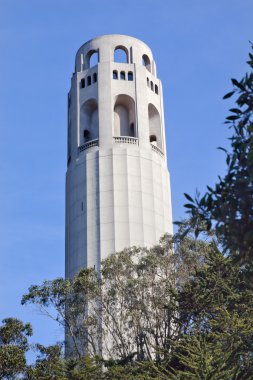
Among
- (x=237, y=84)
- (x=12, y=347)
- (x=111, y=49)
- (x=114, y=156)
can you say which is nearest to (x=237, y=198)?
(x=237, y=84)

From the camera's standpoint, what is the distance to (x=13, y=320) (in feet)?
104

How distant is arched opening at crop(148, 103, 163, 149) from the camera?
178 ft

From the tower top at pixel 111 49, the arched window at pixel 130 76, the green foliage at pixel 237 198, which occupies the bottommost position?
the green foliage at pixel 237 198

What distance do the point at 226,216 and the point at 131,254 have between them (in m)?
25.4

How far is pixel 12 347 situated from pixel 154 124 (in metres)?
27.7

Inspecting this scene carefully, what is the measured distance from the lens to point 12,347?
98.5 ft

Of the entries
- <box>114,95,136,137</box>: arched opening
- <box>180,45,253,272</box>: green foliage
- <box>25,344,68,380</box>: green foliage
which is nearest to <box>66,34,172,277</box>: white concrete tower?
<box>114,95,136,137</box>: arched opening

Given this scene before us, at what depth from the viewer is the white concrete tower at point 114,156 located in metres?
48.4

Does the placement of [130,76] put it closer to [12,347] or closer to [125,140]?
[125,140]

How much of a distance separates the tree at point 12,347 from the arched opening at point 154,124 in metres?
24.8

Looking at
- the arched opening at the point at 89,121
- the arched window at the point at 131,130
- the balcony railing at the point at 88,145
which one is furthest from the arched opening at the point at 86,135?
the arched window at the point at 131,130

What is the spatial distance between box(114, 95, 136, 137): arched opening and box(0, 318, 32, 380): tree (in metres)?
23.0

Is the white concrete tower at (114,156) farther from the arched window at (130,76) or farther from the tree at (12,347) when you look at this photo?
the tree at (12,347)

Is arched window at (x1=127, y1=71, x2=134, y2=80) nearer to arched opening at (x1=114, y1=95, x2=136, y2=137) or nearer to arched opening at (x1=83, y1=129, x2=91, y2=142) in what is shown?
arched opening at (x1=114, y1=95, x2=136, y2=137)
